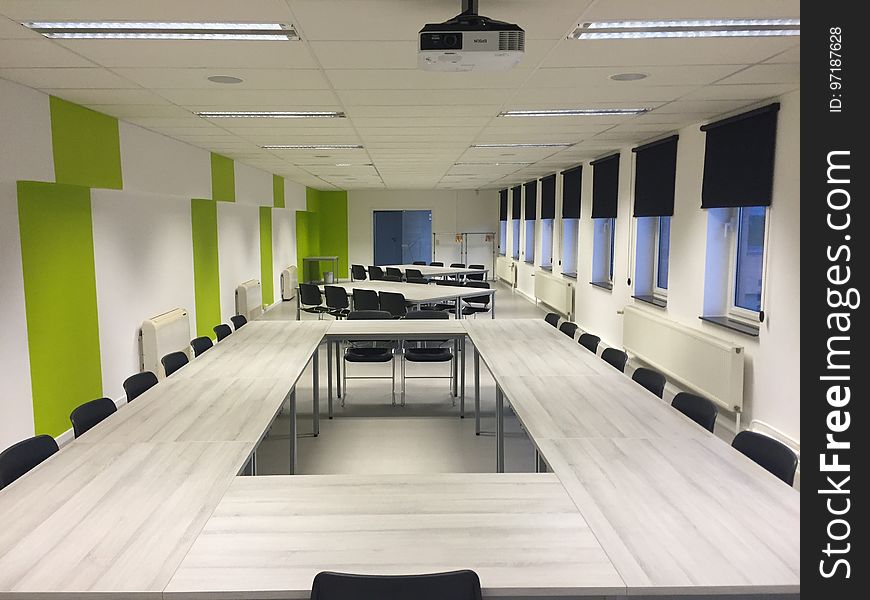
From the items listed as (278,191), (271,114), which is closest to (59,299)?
(271,114)

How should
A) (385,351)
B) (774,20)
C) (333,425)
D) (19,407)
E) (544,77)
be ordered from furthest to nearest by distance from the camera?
(385,351) < (333,425) < (19,407) < (544,77) < (774,20)

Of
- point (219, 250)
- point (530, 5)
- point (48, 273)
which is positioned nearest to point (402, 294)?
point (219, 250)

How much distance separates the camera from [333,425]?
613 cm

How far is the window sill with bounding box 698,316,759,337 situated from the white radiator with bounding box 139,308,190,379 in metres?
5.62

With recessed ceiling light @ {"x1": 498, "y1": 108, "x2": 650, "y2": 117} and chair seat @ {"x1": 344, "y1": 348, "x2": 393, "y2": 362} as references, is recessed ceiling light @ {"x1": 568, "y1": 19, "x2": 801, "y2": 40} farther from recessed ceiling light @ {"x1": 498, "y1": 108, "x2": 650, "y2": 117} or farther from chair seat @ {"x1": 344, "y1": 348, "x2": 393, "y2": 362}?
chair seat @ {"x1": 344, "y1": 348, "x2": 393, "y2": 362}

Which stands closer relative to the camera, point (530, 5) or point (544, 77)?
point (530, 5)

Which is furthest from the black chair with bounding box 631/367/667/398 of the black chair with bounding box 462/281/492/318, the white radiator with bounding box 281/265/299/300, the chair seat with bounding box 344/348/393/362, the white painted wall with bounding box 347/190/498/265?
the white painted wall with bounding box 347/190/498/265

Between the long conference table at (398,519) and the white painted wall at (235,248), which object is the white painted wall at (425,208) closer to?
the white painted wall at (235,248)

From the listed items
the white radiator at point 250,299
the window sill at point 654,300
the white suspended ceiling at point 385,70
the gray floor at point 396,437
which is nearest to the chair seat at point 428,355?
the gray floor at point 396,437

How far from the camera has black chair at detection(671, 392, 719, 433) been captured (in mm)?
3525

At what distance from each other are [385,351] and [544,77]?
3.50 m

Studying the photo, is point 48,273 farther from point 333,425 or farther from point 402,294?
point 402,294
